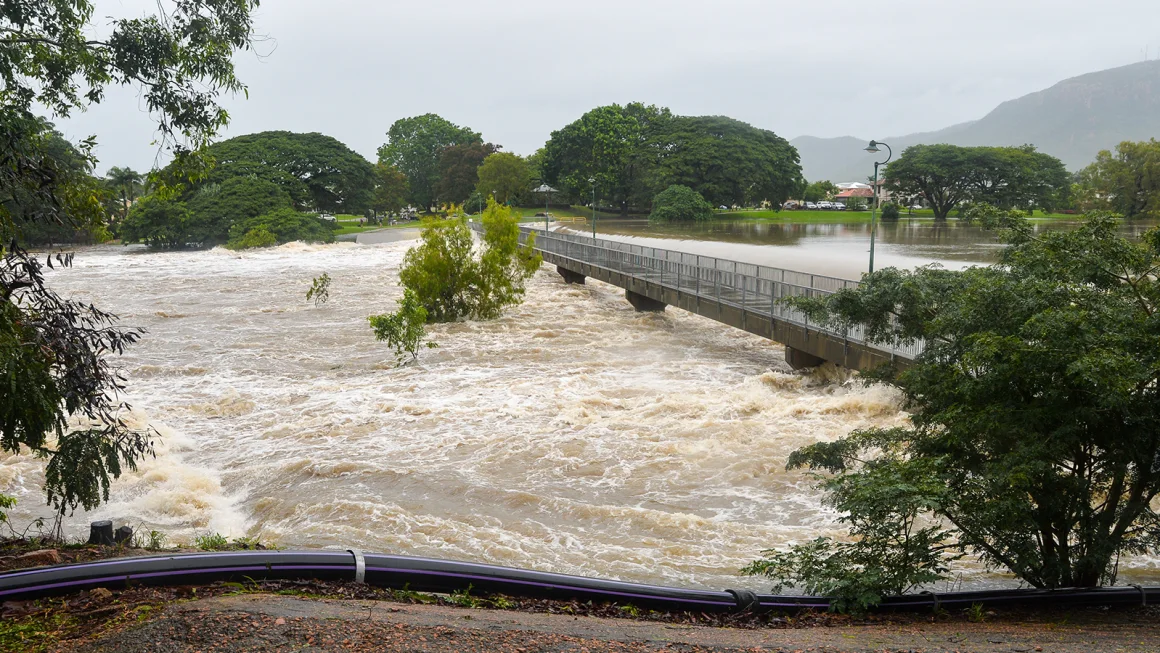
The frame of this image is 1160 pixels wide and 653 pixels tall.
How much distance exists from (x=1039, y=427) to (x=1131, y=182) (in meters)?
60.1

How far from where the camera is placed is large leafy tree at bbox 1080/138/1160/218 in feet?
186

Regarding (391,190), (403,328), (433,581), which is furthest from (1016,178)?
(433,581)

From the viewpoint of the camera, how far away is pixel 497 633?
614 cm

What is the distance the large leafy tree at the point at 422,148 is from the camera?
137500 millimetres

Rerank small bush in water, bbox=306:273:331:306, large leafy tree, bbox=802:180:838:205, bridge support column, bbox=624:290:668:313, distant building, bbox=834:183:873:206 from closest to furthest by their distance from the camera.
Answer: bridge support column, bbox=624:290:668:313 → small bush in water, bbox=306:273:331:306 → large leafy tree, bbox=802:180:838:205 → distant building, bbox=834:183:873:206

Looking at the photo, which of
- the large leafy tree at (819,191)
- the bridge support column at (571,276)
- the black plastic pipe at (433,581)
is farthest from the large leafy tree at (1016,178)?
the black plastic pipe at (433,581)

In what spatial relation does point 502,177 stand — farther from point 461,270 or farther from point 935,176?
point 461,270

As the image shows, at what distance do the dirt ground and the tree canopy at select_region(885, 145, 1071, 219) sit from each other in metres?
78.7

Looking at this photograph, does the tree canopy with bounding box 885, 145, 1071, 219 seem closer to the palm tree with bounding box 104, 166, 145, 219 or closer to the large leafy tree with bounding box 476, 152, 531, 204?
the large leafy tree with bounding box 476, 152, 531, 204

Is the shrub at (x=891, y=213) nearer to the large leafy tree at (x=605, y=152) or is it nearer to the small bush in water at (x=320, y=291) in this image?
the large leafy tree at (x=605, y=152)

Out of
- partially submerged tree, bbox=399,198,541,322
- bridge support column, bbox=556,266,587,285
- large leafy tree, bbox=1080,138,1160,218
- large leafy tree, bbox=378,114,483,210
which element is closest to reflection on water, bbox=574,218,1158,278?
large leafy tree, bbox=1080,138,1160,218

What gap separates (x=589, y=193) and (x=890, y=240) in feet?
182

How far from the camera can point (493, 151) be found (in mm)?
130125

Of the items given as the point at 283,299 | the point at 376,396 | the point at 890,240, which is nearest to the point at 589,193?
the point at 890,240
